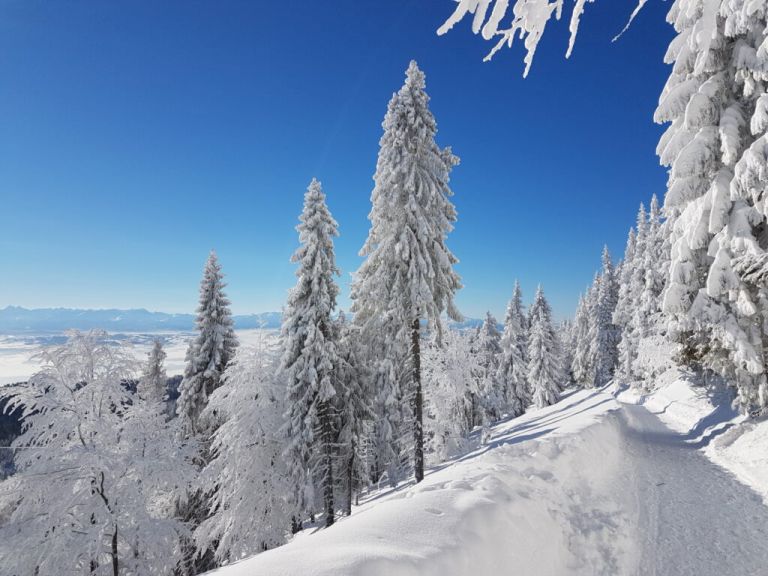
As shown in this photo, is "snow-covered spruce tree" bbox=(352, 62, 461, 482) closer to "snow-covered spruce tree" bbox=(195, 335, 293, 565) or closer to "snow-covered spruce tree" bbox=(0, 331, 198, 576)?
"snow-covered spruce tree" bbox=(195, 335, 293, 565)

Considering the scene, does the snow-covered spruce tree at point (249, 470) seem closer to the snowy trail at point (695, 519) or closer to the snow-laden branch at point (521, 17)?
the snowy trail at point (695, 519)

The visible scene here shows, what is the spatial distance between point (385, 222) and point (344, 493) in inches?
626

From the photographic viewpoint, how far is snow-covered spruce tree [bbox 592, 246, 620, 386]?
170ft

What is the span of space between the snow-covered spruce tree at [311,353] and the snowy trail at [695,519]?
12221mm

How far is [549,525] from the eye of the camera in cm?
618

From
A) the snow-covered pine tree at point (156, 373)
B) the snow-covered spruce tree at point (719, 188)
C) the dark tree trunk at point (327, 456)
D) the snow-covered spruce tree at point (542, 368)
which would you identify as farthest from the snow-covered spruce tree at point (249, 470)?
the snow-covered spruce tree at point (542, 368)

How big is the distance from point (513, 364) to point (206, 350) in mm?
35947

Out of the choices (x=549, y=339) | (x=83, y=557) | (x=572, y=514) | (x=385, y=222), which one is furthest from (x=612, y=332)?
(x=83, y=557)

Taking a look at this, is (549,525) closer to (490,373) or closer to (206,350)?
(206,350)

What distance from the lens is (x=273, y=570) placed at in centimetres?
385

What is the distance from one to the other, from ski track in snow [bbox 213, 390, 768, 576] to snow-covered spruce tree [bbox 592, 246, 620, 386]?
152ft

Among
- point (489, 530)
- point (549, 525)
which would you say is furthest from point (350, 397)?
point (489, 530)

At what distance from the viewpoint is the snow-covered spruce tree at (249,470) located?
18.6 m

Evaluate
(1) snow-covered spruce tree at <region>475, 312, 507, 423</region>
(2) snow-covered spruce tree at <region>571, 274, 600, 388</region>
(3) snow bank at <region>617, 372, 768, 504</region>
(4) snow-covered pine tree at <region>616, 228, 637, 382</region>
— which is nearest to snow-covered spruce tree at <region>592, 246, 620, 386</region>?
(2) snow-covered spruce tree at <region>571, 274, 600, 388</region>
